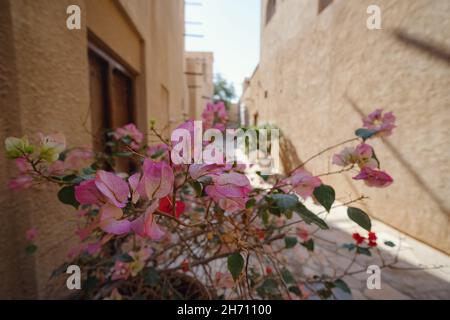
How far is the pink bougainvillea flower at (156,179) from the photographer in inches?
14.5

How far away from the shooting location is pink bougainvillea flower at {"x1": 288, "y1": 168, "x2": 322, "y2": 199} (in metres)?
0.69

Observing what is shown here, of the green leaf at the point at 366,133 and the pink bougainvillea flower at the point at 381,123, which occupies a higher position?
the pink bougainvillea flower at the point at 381,123

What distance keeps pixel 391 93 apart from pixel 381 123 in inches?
99.3

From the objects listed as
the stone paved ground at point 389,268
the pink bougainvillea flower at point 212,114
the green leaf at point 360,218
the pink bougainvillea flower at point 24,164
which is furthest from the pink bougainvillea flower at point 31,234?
the green leaf at point 360,218

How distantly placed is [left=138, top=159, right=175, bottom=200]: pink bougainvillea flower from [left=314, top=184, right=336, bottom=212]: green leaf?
0.44m

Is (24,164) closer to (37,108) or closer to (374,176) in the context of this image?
(37,108)

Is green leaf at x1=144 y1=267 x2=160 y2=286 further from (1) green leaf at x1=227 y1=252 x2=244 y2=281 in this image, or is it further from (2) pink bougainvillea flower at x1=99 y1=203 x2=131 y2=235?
(2) pink bougainvillea flower at x1=99 y1=203 x2=131 y2=235

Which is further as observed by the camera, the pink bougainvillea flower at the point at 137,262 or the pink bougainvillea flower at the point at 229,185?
the pink bougainvillea flower at the point at 137,262

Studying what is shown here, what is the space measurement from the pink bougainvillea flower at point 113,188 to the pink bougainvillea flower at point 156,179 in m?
0.04

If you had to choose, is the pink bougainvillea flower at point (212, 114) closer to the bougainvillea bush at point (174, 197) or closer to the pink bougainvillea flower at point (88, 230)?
the bougainvillea bush at point (174, 197)

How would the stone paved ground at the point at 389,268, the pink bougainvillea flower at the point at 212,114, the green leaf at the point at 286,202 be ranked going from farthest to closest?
the stone paved ground at the point at 389,268
the pink bougainvillea flower at the point at 212,114
the green leaf at the point at 286,202

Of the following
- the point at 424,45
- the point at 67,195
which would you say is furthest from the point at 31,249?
the point at 424,45

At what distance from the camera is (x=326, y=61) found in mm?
4027
